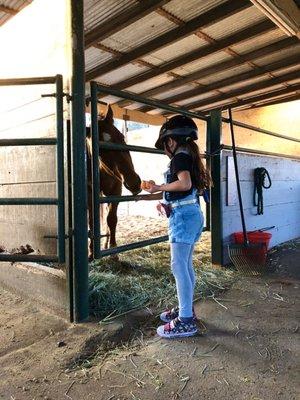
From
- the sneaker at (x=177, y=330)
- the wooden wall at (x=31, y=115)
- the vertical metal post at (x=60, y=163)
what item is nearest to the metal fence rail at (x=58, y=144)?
the vertical metal post at (x=60, y=163)

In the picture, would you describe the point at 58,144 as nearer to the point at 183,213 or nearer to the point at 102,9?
the point at 183,213

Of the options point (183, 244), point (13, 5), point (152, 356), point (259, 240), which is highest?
point (13, 5)

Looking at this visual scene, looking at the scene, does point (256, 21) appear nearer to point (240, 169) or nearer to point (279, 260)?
point (240, 169)

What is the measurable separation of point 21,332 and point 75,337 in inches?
16.2

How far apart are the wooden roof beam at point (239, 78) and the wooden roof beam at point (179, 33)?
209 centimetres

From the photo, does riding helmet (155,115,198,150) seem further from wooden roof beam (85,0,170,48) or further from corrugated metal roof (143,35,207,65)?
corrugated metal roof (143,35,207,65)

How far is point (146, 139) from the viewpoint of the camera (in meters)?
9.43

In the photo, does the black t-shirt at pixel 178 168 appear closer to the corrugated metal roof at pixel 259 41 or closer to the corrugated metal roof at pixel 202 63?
the corrugated metal roof at pixel 259 41

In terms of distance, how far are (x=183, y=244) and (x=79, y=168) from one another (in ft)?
2.85

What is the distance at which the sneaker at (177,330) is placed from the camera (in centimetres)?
203

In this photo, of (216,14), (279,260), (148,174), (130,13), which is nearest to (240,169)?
(279,260)

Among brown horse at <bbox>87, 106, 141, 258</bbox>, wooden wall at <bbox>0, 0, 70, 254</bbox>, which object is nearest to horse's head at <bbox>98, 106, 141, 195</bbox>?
brown horse at <bbox>87, 106, 141, 258</bbox>

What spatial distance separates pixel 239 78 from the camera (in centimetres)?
601

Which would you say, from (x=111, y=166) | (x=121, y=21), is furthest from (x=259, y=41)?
(x=111, y=166)
